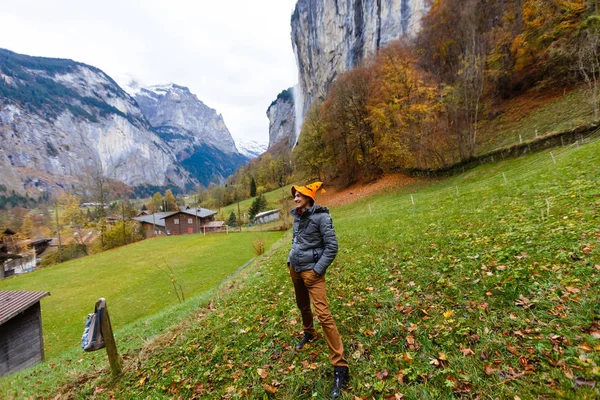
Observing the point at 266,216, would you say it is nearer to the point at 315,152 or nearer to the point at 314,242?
the point at 315,152

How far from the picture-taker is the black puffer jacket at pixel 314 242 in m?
4.02

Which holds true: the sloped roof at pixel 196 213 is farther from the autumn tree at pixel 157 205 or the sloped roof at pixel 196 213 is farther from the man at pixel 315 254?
the man at pixel 315 254

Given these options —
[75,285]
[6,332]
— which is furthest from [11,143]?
[6,332]

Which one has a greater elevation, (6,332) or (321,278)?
(321,278)

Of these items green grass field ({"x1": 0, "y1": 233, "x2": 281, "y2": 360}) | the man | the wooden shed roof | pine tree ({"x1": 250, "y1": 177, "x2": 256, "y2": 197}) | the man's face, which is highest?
pine tree ({"x1": 250, "y1": 177, "x2": 256, "y2": 197})

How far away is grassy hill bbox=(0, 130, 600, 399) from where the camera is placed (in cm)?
319

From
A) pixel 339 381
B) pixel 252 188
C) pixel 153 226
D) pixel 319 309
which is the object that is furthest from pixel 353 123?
pixel 252 188

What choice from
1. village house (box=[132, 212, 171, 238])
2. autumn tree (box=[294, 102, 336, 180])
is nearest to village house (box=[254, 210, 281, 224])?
autumn tree (box=[294, 102, 336, 180])

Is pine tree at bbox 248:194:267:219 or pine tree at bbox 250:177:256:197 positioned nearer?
pine tree at bbox 248:194:267:219

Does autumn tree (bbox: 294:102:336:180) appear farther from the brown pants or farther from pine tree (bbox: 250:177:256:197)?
Answer: pine tree (bbox: 250:177:256:197)

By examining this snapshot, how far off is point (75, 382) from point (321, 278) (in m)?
6.60

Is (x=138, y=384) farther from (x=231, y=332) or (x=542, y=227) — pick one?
(x=542, y=227)

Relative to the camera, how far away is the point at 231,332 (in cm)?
629

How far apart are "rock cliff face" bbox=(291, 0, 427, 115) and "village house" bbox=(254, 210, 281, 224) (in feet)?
136
